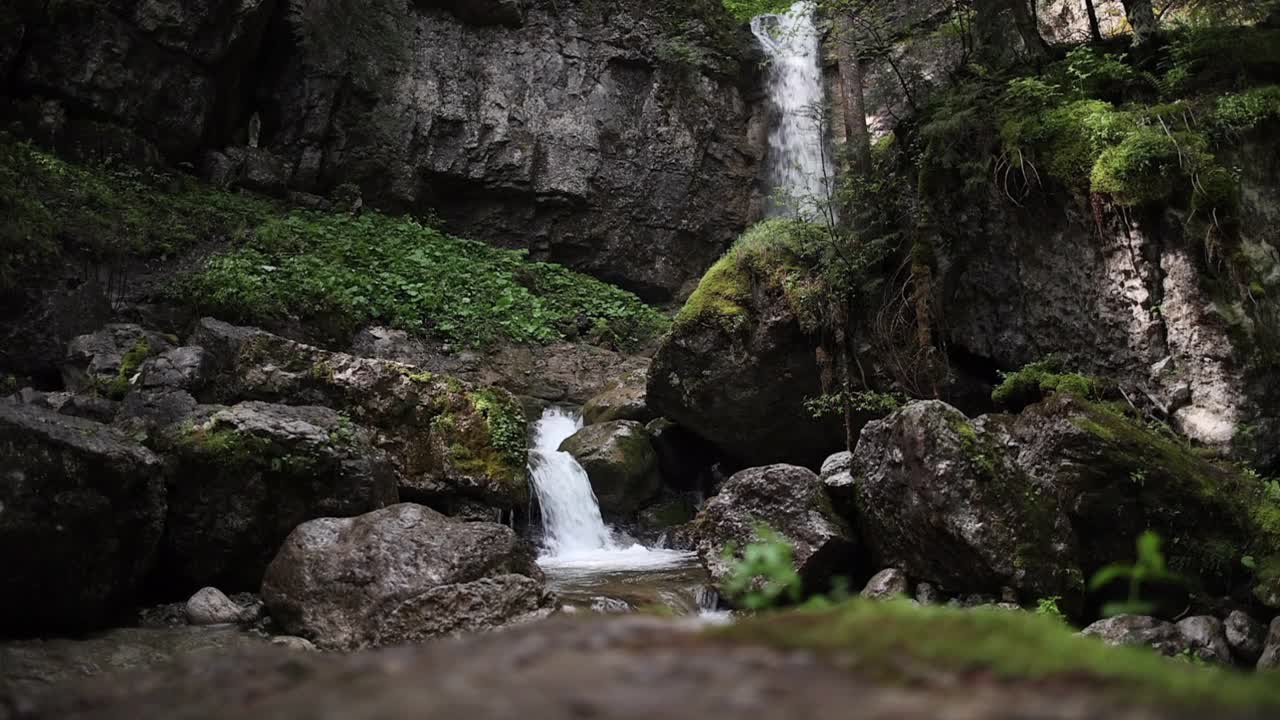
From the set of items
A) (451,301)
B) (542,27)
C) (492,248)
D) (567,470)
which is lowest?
(567,470)

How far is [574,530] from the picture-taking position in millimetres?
11344

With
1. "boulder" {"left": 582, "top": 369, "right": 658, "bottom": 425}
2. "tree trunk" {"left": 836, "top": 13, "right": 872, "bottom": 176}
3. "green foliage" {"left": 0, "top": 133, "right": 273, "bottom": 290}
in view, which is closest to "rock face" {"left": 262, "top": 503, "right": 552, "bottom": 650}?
"boulder" {"left": 582, "top": 369, "right": 658, "bottom": 425}

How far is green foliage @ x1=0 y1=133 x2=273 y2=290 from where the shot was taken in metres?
12.2

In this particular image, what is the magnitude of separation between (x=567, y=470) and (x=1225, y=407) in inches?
310

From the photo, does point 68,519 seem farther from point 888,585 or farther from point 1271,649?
point 1271,649

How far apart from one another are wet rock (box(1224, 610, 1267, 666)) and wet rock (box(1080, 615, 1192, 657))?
400 mm

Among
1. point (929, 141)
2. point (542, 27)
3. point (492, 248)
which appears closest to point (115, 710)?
point (929, 141)

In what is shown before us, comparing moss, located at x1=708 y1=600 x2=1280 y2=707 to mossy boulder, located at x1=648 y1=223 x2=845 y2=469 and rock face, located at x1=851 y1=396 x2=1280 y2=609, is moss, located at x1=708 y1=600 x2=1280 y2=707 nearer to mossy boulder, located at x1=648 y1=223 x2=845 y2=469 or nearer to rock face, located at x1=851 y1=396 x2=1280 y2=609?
rock face, located at x1=851 y1=396 x2=1280 y2=609

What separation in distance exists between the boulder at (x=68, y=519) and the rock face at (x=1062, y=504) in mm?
6550

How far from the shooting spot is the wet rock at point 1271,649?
5.81 m

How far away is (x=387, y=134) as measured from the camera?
1920 centimetres

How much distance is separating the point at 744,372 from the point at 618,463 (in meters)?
2.30

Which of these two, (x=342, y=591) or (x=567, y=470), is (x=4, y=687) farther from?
(x=567, y=470)

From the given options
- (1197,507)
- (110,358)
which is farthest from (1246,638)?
(110,358)
